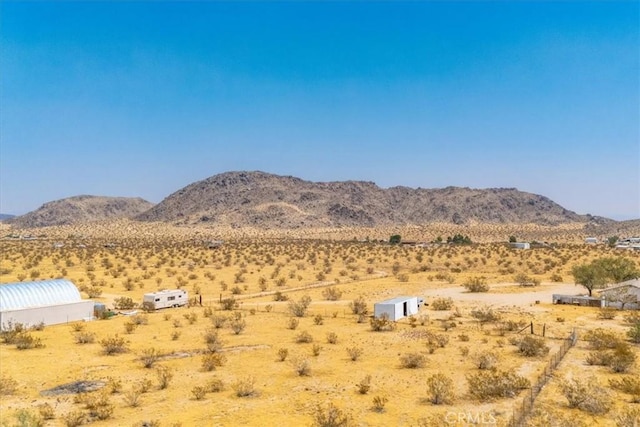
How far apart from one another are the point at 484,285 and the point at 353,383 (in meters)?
33.0

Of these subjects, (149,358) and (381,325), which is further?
(381,325)

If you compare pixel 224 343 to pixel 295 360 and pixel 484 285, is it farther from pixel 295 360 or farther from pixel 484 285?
pixel 484 285

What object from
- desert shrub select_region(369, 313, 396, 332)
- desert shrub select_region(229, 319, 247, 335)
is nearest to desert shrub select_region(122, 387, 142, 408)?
desert shrub select_region(229, 319, 247, 335)

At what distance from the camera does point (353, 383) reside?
77.0 ft

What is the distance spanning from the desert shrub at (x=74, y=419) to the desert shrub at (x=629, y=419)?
18.2 meters

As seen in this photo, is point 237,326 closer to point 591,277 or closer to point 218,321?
point 218,321

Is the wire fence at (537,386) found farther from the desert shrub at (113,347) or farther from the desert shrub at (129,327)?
the desert shrub at (129,327)

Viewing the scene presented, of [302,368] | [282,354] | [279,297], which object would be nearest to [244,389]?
[302,368]

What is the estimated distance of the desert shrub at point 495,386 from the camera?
21.1 m

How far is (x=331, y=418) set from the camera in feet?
59.2

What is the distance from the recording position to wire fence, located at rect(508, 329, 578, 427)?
1841 cm

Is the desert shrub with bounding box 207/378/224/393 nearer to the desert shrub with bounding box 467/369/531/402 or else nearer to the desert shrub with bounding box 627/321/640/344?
the desert shrub with bounding box 467/369/531/402

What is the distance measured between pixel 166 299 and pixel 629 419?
35008mm

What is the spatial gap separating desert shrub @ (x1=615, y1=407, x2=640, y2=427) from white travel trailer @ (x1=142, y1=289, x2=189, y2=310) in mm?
33927
